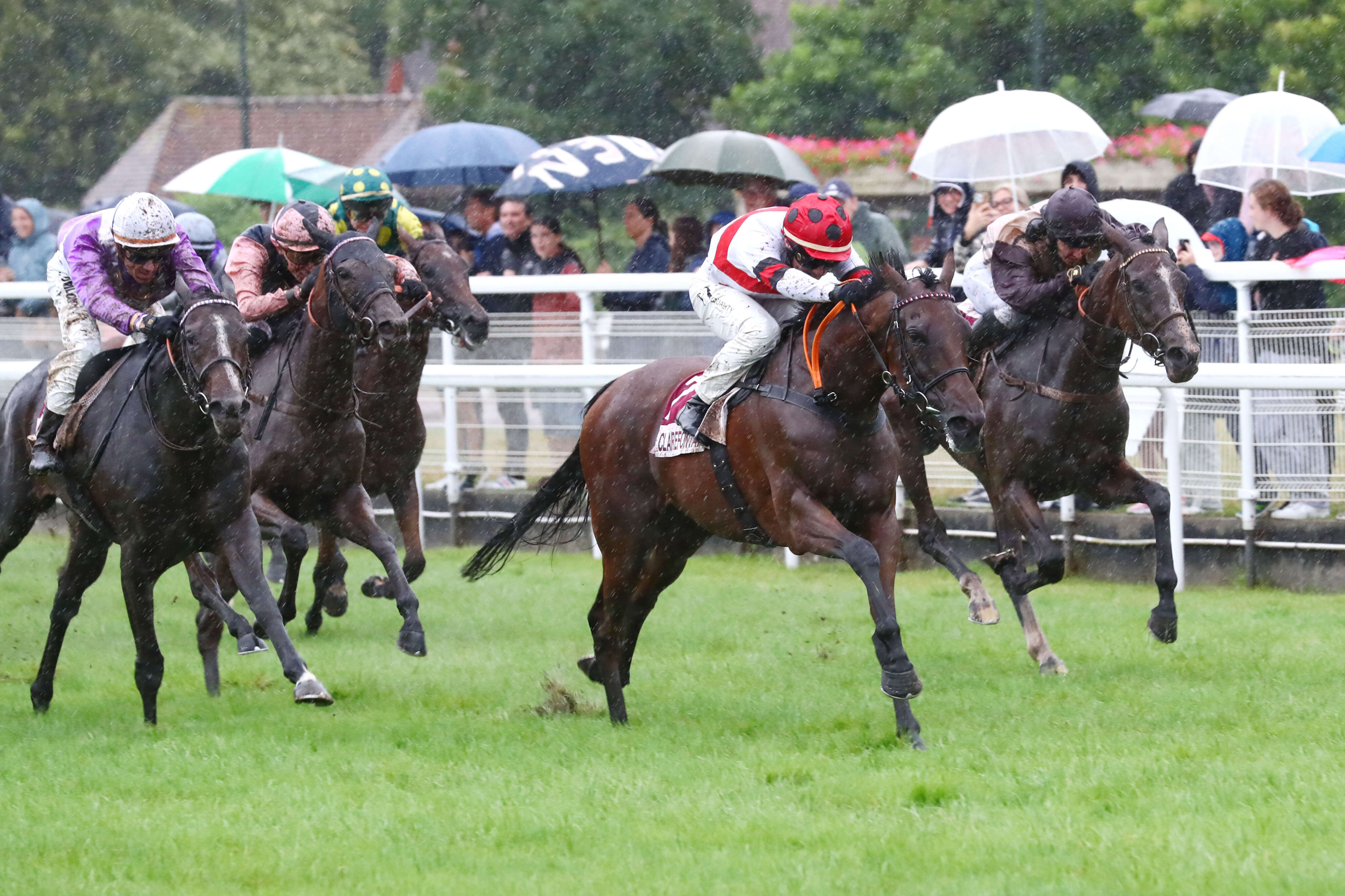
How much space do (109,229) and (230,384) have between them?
99 cm

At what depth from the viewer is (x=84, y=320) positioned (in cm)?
750

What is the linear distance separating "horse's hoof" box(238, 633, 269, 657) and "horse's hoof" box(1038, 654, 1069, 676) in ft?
10.9

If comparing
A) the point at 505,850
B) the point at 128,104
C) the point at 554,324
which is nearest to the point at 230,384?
the point at 505,850

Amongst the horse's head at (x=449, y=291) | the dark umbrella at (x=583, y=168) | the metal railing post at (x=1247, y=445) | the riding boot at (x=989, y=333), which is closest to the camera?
the riding boot at (x=989, y=333)

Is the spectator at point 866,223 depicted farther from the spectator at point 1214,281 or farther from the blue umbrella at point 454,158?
the blue umbrella at point 454,158

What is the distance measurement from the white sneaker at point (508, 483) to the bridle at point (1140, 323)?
18.1ft

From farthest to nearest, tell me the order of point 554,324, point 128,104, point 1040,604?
point 128,104, point 554,324, point 1040,604

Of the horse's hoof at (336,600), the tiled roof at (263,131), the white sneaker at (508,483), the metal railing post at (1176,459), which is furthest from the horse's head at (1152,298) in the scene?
the tiled roof at (263,131)

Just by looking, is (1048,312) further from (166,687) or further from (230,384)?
(166,687)

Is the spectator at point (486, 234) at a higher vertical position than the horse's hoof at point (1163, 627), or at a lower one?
higher

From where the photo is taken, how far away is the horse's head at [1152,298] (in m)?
7.19

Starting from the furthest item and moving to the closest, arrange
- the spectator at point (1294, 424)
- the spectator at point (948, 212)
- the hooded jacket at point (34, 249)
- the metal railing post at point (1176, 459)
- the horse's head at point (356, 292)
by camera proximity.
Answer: the hooded jacket at point (34, 249)
the spectator at point (948, 212)
the metal railing post at point (1176, 459)
the spectator at point (1294, 424)
the horse's head at point (356, 292)

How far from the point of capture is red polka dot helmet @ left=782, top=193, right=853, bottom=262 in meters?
6.59

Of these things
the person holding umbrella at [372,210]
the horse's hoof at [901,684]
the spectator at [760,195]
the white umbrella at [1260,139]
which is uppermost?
the white umbrella at [1260,139]
